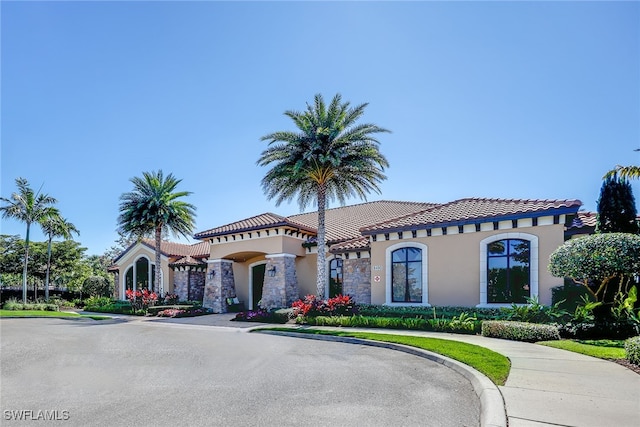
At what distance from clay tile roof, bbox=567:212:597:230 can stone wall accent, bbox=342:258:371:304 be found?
9.11m

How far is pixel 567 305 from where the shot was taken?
14461mm

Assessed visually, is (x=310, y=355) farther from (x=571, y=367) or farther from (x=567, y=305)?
(x=567, y=305)

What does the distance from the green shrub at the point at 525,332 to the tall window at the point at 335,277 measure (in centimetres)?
1067

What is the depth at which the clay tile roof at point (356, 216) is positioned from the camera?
24.3 metres

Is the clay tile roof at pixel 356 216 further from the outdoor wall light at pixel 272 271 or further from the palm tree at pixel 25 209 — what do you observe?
the palm tree at pixel 25 209

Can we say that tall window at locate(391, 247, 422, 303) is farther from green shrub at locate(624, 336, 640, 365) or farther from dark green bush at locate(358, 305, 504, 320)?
green shrub at locate(624, 336, 640, 365)

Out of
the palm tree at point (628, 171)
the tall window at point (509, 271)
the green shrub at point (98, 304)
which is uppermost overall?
the palm tree at point (628, 171)

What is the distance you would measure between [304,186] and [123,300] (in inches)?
850

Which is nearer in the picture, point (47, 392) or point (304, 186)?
point (47, 392)

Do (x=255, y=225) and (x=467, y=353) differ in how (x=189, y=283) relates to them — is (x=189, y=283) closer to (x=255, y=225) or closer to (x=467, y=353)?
(x=255, y=225)

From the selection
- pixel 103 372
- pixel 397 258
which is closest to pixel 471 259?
pixel 397 258

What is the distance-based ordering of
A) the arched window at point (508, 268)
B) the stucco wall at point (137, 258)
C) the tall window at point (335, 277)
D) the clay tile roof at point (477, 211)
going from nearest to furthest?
the clay tile roof at point (477, 211) < the arched window at point (508, 268) < the tall window at point (335, 277) < the stucco wall at point (137, 258)

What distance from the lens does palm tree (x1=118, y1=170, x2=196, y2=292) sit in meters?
28.2

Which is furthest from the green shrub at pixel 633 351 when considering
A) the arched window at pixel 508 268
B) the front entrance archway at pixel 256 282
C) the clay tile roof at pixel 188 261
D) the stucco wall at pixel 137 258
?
the stucco wall at pixel 137 258
